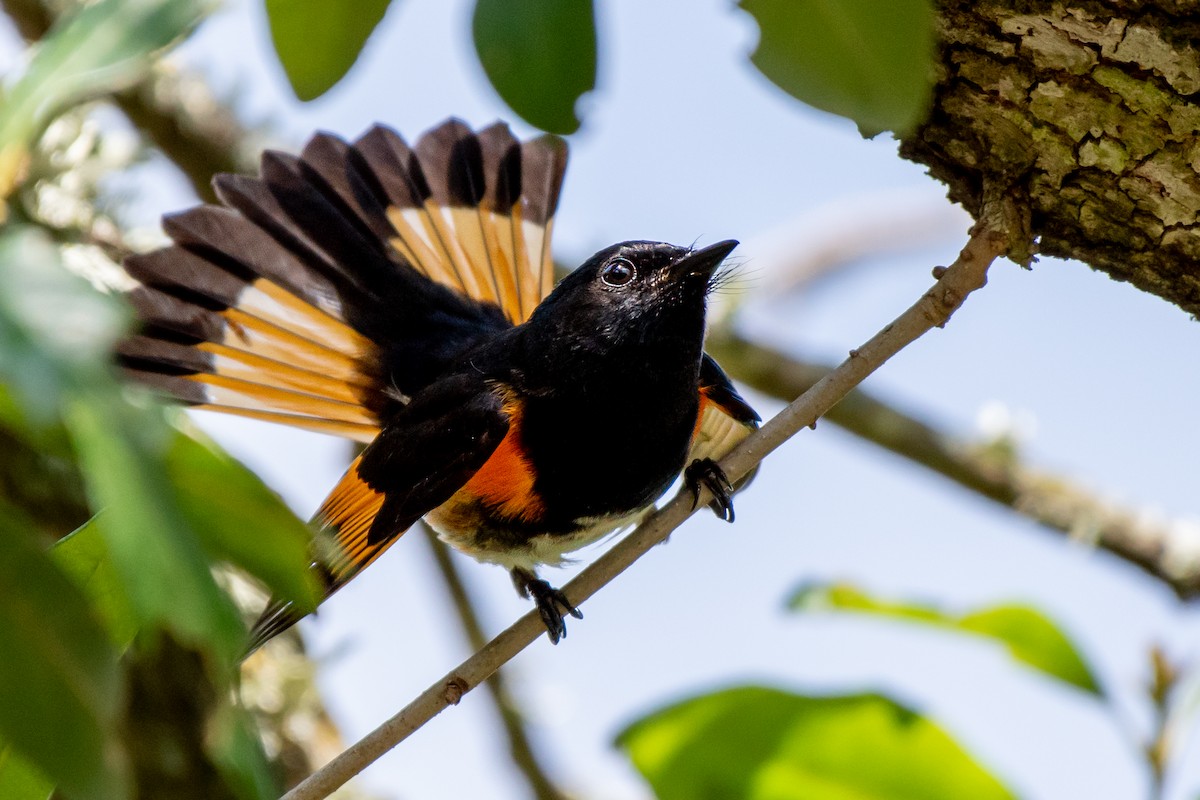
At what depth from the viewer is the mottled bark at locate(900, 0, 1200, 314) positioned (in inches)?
61.2

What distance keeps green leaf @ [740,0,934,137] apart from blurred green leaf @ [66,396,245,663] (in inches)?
22.9

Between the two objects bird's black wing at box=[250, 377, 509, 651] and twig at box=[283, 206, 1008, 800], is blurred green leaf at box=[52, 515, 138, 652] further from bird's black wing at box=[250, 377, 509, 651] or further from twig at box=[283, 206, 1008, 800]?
bird's black wing at box=[250, 377, 509, 651]

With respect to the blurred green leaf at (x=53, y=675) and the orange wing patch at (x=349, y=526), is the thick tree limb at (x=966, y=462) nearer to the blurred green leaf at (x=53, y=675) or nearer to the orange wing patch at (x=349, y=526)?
the orange wing patch at (x=349, y=526)

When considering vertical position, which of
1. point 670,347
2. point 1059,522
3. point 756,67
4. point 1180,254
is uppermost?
point 756,67

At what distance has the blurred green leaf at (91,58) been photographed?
0.95 metres

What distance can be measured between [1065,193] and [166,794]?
2.37 meters

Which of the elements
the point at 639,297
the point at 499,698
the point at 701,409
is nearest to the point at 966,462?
the point at 701,409

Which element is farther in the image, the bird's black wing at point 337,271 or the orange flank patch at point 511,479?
the bird's black wing at point 337,271

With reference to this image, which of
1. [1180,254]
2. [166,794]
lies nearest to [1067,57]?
[1180,254]

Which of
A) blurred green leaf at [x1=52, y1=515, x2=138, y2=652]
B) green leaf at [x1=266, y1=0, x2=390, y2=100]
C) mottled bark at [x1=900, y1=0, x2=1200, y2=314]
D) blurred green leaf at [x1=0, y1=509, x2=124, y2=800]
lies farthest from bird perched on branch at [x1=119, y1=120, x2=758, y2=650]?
blurred green leaf at [x1=0, y1=509, x2=124, y2=800]

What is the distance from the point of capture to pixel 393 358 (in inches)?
130

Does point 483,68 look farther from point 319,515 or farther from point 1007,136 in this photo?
point 319,515

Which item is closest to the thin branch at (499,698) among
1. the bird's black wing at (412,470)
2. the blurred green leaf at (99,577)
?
the bird's black wing at (412,470)

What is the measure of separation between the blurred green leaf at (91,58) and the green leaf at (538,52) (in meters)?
0.24
